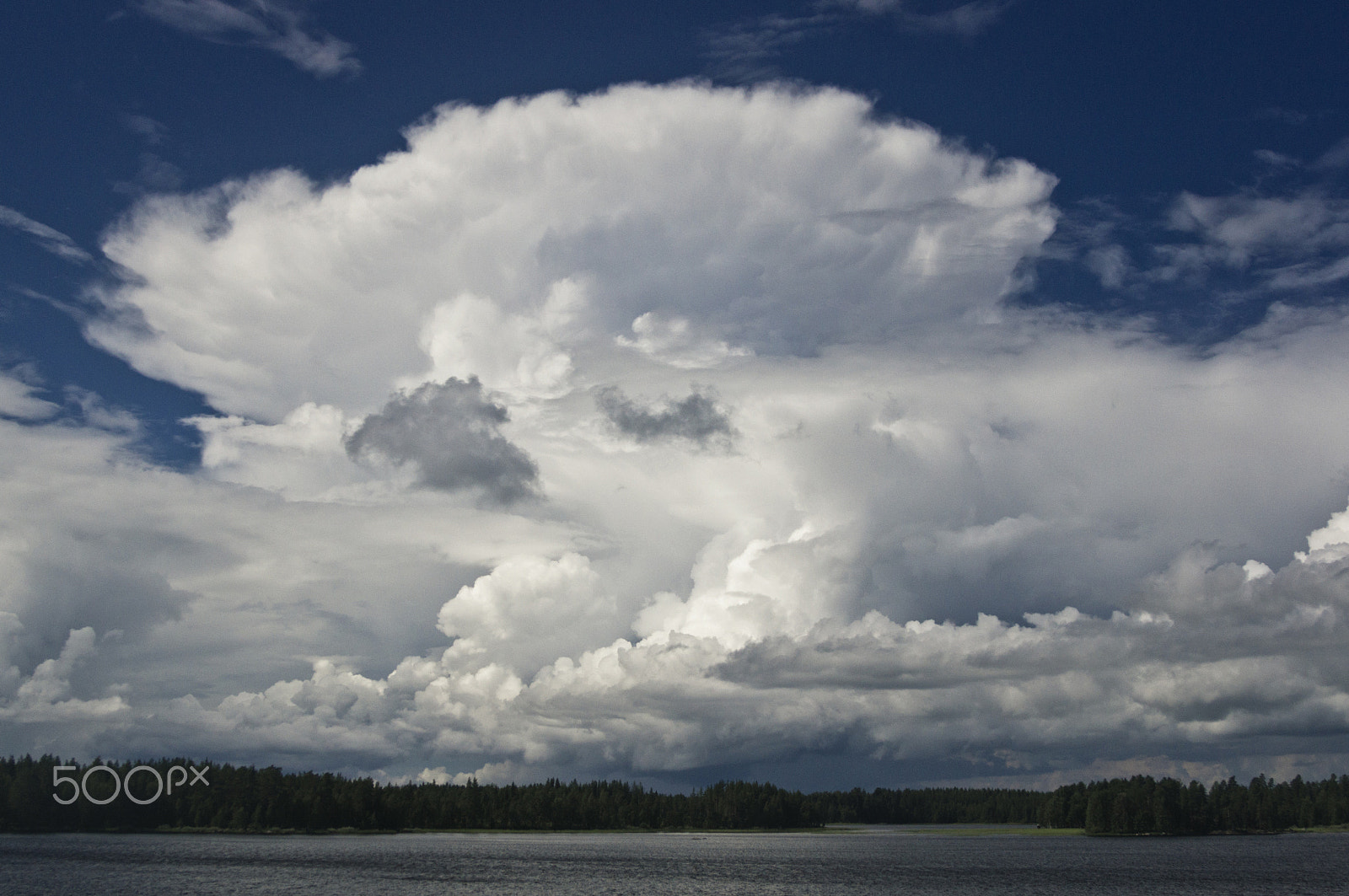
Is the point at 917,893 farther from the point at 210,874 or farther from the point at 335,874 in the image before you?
the point at 210,874

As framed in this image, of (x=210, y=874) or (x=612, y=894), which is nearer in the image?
(x=612, y=894)

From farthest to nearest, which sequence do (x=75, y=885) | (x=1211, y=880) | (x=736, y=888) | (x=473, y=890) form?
(x=1211, y=880)
(x=736, y=888)
(x=473, y=890)
(x=75, y=885)

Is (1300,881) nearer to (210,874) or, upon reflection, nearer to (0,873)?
(210,874)

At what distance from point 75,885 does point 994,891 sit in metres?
152

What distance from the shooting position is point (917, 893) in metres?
173

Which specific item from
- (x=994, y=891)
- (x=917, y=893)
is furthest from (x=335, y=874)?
(x=994, y=891)

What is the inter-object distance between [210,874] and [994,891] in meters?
142

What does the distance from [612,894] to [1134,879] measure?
10962 centimetres

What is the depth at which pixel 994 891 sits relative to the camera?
176 m

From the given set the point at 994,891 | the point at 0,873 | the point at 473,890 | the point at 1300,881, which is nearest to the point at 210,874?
the point at 0,873

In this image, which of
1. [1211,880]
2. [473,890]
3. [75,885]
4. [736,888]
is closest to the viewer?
[75,885]

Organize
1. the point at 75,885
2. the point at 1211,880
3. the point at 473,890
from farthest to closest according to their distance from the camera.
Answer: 1. the point at 1211,880
2. the point at 473,890
3. the point at 75,885

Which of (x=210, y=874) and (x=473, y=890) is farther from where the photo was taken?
(x=210, y=874)

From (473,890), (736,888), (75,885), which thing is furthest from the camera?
(736,888)
